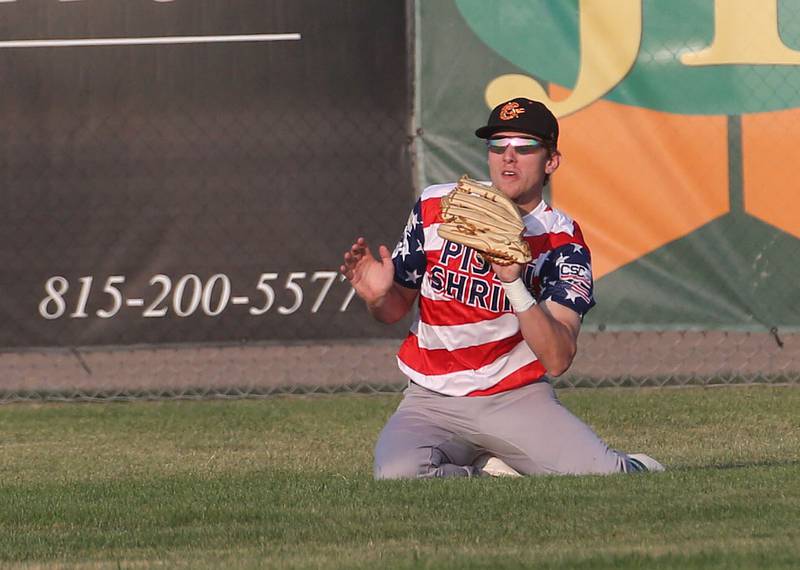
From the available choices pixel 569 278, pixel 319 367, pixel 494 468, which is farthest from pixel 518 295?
pixel 319 367

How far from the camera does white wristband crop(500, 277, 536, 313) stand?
5199 millimetres

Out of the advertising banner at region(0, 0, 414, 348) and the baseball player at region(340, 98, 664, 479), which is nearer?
the baseball player at region(340, 98, 664, 479)

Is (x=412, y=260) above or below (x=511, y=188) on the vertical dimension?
below

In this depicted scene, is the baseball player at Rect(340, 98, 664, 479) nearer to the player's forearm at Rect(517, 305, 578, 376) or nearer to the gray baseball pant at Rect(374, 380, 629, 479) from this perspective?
the gray baseball pant at Rect(374, 380, 629, 479)

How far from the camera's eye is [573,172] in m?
8.36

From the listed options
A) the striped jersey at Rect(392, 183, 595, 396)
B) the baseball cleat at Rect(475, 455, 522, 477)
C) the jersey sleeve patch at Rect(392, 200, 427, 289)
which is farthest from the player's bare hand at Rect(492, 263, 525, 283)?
the baseball cleat at Rect(475, 455, 522, 477)

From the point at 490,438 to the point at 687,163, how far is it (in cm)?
312

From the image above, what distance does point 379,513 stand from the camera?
4.57m

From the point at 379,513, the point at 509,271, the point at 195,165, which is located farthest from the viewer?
the point at 195,165

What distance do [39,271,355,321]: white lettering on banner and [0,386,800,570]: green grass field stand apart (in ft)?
4.35

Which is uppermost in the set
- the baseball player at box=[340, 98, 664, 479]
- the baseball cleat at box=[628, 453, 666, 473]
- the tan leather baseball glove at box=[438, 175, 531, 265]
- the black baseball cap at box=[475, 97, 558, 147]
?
the black baseball cap at box=[475, 97, 558, 147]

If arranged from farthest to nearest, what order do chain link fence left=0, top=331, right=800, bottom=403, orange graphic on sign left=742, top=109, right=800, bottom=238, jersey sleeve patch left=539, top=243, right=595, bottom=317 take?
1. chain link fence left=0, top=331, right=800, bottom=403
2. orange graphic on sign left=742, top=109, right=800, bottom=238
3. jersey sleeve patch left=539, top=243, right=595, bottom=317

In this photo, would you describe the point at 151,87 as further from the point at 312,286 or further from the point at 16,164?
the point at 312,286

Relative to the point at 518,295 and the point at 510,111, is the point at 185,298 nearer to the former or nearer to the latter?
the point at 510,111
